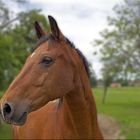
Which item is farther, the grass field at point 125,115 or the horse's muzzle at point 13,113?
the grass field at point 125,115

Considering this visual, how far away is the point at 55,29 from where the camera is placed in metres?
4.64

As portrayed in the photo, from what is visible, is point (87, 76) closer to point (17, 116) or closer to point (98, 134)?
point (98, 134)

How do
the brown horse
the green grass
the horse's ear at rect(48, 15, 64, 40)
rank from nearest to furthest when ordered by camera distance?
the brown horse, the horse's ear at rect(48, 15, 64, 40), the green grass

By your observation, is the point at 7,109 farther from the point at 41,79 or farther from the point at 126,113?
the point at 126,113

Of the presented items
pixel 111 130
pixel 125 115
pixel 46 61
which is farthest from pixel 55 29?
pixel 125 115

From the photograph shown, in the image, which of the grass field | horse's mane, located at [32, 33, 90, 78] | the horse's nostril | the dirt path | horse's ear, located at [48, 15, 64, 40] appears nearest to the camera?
the horse's nostril

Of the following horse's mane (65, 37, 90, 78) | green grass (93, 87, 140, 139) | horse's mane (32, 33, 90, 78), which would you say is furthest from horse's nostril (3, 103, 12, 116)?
green grass (93, 87, 140, 139)

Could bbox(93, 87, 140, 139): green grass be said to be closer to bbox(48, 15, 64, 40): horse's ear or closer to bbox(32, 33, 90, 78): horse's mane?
bbox(32, 33, 90, 78): horse's mane

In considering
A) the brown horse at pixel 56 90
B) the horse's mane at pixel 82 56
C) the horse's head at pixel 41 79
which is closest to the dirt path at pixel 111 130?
the brown horse at pixel 56 90

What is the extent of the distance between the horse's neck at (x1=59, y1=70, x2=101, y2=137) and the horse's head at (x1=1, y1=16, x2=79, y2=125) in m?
0.18

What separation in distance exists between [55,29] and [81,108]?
88cm

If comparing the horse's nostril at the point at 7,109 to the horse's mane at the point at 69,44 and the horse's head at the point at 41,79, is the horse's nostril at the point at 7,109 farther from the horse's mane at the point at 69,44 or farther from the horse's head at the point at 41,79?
the horse's mane at the point at 69,44

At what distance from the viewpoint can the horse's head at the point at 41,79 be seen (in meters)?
4.31

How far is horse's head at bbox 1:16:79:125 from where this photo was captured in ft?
14.1
